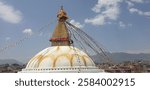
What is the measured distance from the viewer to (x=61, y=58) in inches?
569

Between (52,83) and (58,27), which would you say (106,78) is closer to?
(52,83)

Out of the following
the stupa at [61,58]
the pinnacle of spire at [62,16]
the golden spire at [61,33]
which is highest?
the pinnacle of spire at [62,16]

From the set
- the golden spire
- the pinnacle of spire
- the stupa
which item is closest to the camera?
the stupa

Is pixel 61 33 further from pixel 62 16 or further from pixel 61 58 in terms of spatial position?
pixel 61 58

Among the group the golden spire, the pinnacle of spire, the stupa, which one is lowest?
the stupa

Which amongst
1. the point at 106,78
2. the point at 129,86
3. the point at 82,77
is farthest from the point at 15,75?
the point at 129,86

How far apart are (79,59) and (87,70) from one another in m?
0.60

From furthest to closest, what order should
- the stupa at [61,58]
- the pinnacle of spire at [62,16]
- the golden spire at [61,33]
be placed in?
1. the pinnacle of spire at [62,16]
2. the golden spire at [61,33]
3. the stupa at [61,58]

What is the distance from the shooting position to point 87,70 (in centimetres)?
1449

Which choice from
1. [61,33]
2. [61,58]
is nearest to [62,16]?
[61,33]

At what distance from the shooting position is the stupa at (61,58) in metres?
14.3

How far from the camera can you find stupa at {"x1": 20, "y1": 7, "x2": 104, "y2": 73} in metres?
14.3

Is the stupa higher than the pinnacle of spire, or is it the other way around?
the pinnacle of spire

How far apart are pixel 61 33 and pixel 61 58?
1.55 metres
